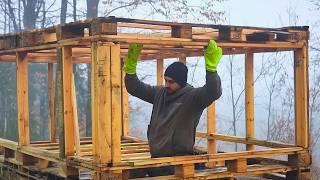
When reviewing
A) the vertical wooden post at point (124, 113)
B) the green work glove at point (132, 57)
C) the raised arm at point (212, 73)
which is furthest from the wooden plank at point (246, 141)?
the green work glove at point (132, 57)

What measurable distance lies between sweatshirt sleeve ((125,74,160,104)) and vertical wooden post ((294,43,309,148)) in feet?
6.93

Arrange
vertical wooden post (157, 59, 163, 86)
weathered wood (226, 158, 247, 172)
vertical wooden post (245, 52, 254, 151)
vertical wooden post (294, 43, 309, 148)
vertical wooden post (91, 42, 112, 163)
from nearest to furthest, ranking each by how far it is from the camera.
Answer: vertical wooden post (91, 42, 112, 163) → weathered wood (226, 158, 247, 172) → vertical wooden post (294, 43, 309, 148) → vertical wooden post (245, 52, 254, 151) → vertical wooden post (157, 59, 163, 86)

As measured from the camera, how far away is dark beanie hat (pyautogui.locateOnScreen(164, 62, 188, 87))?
6617 mm

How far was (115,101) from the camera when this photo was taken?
6164 mm

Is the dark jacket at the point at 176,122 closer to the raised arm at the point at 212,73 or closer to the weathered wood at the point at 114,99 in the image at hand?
the raised arm at the point at 212,73

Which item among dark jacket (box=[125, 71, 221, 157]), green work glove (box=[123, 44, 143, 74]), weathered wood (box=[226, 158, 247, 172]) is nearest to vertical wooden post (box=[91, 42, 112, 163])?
green work glove (box=[123, 44, 143, 74])

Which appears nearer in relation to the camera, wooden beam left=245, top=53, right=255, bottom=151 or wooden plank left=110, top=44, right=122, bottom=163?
wooden plank left=110, top=44, right=122, bottom=163

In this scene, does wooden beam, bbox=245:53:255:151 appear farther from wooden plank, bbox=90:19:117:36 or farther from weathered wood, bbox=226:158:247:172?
wooden plank, bbox=90:19:117:36

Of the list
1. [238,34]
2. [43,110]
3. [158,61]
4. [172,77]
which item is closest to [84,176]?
[172,77]

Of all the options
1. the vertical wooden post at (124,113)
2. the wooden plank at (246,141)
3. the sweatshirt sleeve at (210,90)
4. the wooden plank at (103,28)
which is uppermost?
the wooden plank at (103,28)

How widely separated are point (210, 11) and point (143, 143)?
14487 mm

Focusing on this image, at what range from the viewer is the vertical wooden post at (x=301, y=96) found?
773 cm

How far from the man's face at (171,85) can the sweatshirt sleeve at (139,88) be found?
391 millimetres

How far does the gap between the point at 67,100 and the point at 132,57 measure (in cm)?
98
